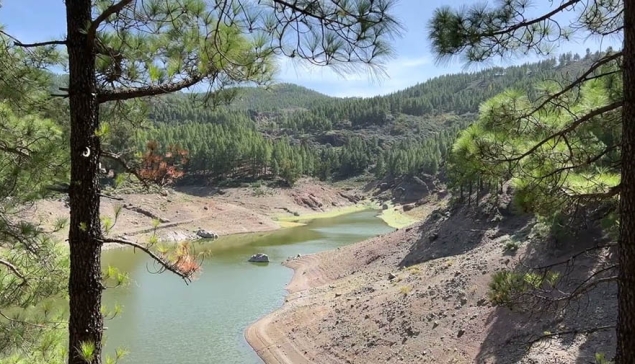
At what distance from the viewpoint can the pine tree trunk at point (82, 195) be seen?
3.86m

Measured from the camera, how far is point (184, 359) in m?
17.3

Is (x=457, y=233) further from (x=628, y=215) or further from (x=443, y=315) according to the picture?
(x=628, y=215)

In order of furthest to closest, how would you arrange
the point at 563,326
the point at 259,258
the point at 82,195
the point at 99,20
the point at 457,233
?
1. the point at 259,258
2. the point at 457,233
3. the point at 563,326
4. the point at 82,195
5. the point at 99,20

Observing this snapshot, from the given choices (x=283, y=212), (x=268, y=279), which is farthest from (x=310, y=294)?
(x=283, y=212)

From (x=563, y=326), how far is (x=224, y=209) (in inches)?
1854

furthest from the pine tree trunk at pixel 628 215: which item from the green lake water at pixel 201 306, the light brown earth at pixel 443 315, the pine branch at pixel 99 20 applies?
the green lake water at pixel 201 306

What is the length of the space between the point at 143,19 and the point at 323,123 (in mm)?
137648

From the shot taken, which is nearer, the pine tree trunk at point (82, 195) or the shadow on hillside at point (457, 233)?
the pine tree trunk at point (82, 195)

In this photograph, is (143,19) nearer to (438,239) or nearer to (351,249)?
(438,239)

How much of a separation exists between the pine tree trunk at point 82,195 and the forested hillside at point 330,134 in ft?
4.16

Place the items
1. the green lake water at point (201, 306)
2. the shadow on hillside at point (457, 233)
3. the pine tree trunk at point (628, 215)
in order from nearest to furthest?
1. the pine tree trunk at point (628, 215)
2. the green lake water at point (201, 306)
3. the shadow on hillside at point (457, 233)

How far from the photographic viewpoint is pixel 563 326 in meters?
12.3

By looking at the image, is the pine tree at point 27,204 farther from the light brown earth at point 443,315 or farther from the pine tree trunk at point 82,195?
the light brown earth at point 443,315

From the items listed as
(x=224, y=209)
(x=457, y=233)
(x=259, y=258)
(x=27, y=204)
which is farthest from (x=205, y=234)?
(x=27, y=204)
